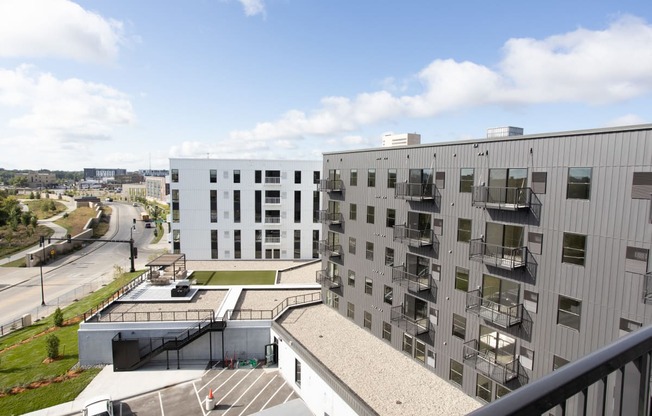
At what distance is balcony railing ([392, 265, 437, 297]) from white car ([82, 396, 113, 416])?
63.3 ft

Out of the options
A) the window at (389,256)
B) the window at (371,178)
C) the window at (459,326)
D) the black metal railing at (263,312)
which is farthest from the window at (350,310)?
the window at (459,326)

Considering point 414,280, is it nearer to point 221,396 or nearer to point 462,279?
point 462,279

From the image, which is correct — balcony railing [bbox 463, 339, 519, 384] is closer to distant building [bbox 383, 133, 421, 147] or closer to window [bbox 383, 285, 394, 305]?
window [bbox 383, 285, 394, 305]

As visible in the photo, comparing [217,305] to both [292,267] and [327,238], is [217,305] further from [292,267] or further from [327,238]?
[292,267]

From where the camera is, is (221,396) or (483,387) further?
(221,396)

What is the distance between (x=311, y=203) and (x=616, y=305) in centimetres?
4181

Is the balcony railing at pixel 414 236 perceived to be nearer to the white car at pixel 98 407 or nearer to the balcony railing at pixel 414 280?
the balcony railing at pixel 414 280

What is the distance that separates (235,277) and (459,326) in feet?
96.5

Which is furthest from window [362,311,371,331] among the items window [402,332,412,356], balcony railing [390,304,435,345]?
window [402,332,412,356]

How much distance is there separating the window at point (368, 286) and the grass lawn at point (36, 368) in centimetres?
2147

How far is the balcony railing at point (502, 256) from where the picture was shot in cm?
1753

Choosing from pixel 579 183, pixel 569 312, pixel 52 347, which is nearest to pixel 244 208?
pixel 52 347

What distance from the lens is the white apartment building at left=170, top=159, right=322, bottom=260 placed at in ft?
174

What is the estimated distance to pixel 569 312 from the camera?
53.8ft
